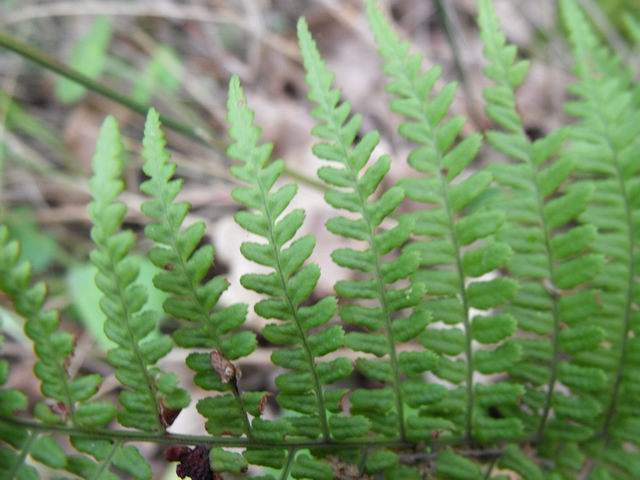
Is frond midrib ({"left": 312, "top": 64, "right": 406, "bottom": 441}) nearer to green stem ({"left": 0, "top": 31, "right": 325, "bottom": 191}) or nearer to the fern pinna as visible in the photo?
the fern pinna

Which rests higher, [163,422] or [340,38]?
[340,38]

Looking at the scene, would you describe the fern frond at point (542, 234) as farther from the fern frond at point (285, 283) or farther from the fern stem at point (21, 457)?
the fern stem at point (21, 457)

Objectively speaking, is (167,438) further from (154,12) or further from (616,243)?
(154,12)

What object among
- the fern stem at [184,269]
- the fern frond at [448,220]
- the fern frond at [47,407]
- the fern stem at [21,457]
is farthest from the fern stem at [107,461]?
the fern frond at [448,220]

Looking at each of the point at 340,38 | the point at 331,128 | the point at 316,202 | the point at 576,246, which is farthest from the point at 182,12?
the point at 576,246

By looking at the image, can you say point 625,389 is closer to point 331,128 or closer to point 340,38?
point 331,128

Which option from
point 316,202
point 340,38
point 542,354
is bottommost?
point 542,354
